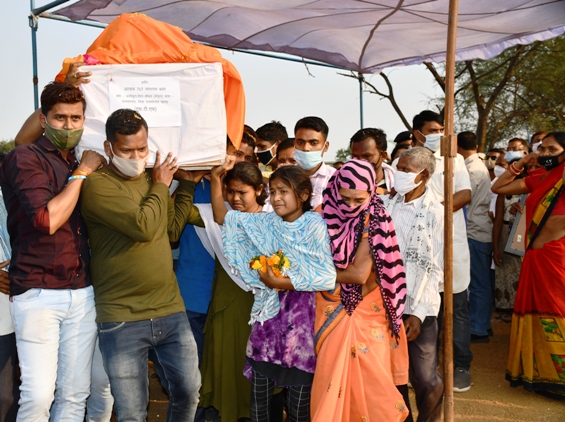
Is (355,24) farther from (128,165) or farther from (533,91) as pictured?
(533,91)

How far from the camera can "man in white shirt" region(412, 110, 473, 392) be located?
185 inches

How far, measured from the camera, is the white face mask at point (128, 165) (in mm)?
2949

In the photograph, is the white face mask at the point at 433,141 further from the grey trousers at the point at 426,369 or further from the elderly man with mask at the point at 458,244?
the grey trousers at the point at 426,369

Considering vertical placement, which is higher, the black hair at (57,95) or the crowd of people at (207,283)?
the black hair at (57,95)

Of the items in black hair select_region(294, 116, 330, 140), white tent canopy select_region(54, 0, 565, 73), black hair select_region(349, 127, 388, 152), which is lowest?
black hair select_region(349, 127, 388, 152)

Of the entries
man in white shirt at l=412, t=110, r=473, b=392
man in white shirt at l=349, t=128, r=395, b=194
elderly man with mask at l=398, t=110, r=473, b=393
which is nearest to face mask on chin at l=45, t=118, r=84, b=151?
man in white shirt at l=349, t=128, r=395, b=194

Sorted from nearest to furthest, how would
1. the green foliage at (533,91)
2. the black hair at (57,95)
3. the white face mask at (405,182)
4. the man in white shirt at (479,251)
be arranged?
the black hair at (57,95) → the white face mask at (405,182) → the man in white shirt at (479,251) → the green foliage at (533,91)

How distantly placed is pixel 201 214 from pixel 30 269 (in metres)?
1.13

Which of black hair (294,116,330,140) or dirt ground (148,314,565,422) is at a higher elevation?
black hair (294,116,330,140)

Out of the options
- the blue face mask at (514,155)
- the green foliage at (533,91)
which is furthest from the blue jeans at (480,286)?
the green foliage at (533,91)

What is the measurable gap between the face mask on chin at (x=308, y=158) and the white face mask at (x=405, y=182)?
1.93 feet

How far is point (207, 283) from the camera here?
3.84 meters

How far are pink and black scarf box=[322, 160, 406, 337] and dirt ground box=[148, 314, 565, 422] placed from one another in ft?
5.74

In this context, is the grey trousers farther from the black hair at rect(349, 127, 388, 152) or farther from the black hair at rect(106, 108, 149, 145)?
the black hair at rect(106, 108, 149, 145)
